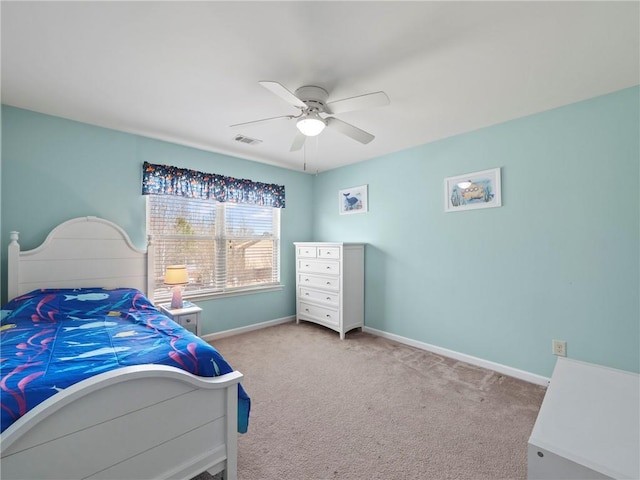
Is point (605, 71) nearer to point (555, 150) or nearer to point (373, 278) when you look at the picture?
point (555, 150)

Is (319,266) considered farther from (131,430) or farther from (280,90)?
(131,430)

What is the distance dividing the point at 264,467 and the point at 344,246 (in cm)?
248

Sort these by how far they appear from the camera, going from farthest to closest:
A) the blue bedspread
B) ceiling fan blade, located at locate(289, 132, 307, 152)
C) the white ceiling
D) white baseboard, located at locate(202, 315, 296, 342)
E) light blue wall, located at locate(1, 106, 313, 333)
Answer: white baseboard, located at locate(202, 315, 296, 342) < light blue wall, located at locate(1, 106, 313, 333) < ceiling fan blade, located at locate(289, 132, 307, 152) < the white ceiling < the blue bedspread

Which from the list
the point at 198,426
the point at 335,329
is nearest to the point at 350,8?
the point at 198,426

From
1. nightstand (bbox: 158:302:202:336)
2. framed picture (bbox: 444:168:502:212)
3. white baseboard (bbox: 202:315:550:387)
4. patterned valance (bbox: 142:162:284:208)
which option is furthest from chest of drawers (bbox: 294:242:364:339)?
nightstand (bbox: 158:302:202:336)

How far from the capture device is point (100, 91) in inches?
90.0

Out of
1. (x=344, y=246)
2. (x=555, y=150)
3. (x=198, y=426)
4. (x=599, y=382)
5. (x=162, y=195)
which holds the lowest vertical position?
(x=198, y=426)

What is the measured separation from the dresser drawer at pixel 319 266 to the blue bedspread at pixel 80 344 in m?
2.06

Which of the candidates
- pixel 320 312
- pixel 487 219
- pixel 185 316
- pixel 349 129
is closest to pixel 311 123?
pixel 349 129

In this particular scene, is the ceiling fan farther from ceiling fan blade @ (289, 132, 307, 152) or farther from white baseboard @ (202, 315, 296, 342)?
white baseboard @ (202, 315, 296, 342)

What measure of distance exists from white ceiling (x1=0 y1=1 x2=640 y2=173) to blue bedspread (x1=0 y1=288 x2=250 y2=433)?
1667 mm

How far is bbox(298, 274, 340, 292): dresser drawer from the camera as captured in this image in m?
3.80

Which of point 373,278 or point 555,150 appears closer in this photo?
point 555,150

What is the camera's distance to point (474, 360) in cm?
297
